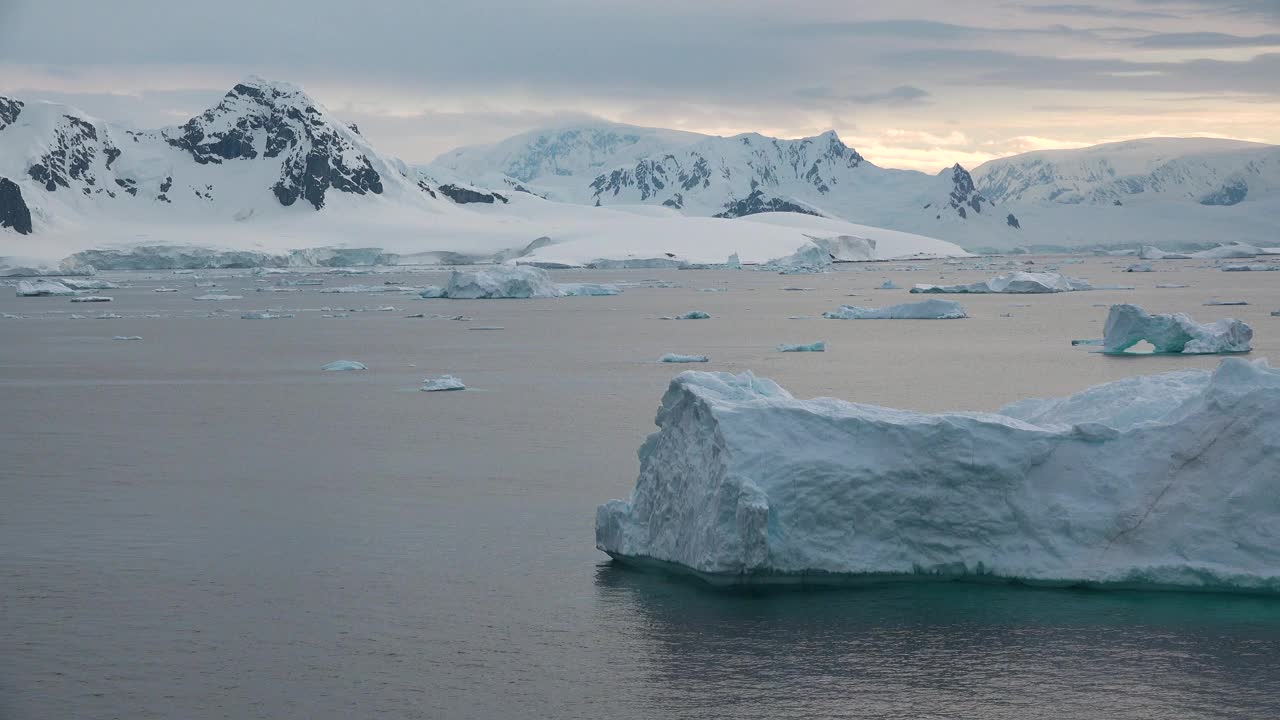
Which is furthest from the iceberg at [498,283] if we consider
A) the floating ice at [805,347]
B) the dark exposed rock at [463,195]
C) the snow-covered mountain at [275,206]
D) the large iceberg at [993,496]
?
the dark exposed rock at [463,195]

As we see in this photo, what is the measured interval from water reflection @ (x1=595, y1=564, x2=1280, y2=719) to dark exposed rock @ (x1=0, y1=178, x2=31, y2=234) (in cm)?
A: 9654

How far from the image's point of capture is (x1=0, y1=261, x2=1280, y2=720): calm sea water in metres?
8.53

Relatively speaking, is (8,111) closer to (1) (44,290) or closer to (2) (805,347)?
(1) (44,290)

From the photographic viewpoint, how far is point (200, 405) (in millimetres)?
22938

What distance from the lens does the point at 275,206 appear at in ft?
400

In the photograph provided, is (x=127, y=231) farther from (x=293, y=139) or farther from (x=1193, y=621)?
(x=1193, y=621)

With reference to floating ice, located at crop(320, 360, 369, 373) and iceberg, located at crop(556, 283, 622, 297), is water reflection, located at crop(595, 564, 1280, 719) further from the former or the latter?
iceberg, located at crop(556, 283, 622, 297)

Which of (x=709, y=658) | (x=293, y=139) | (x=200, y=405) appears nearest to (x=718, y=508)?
(x=709, y=658)

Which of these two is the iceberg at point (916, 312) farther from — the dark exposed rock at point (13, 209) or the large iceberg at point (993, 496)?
the dark exposed rock at point (13, 209)

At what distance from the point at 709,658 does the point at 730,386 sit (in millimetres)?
3252

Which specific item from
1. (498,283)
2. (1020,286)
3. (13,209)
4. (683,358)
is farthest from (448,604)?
(13,209)

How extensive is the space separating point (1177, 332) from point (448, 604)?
22.9 meters

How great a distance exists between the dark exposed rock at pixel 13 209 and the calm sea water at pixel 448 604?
81.2 meters

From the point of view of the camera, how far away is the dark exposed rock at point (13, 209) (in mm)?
97062
